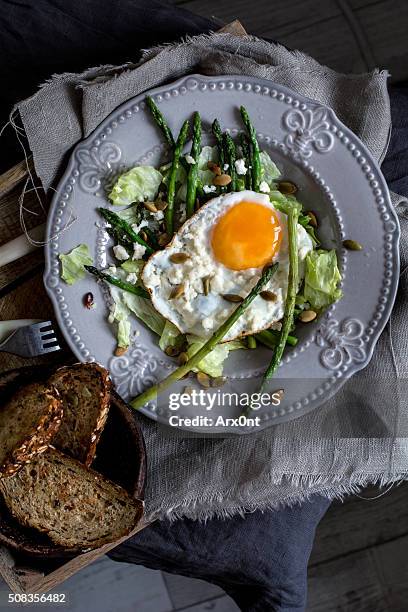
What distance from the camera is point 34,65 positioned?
3.62m

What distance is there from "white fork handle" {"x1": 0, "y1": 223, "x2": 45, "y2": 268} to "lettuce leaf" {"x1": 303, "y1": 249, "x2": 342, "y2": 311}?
1.29m

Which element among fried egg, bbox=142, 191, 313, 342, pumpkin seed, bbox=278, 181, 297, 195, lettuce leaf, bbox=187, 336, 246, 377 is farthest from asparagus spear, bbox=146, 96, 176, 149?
lettuce leaf, bbox=187, 336, 246, 377

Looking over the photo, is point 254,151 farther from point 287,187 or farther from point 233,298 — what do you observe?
point 233,298

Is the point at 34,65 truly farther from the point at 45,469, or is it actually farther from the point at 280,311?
the point at 45,469

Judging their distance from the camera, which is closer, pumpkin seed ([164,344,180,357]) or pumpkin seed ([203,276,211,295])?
pumpkin seed ([203,276,211,295])

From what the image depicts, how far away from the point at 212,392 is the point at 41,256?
108 cm

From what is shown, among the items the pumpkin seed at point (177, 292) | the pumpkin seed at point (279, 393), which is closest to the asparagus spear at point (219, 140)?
the pumpkin seed at point (177, 292)

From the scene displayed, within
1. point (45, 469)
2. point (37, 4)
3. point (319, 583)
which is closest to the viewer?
point (45, 469)

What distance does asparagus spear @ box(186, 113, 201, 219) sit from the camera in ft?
10.7

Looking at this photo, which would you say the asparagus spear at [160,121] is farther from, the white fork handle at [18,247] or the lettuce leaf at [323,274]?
the lettuce leaf at [323,274]

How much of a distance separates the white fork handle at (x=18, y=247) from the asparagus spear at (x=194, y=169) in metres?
0.72

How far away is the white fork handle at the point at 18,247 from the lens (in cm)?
329

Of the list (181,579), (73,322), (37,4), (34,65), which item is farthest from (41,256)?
(181,579)

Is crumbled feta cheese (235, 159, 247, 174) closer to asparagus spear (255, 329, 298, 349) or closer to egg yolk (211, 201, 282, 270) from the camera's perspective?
egg yolk (211, 201, 282, 270)
